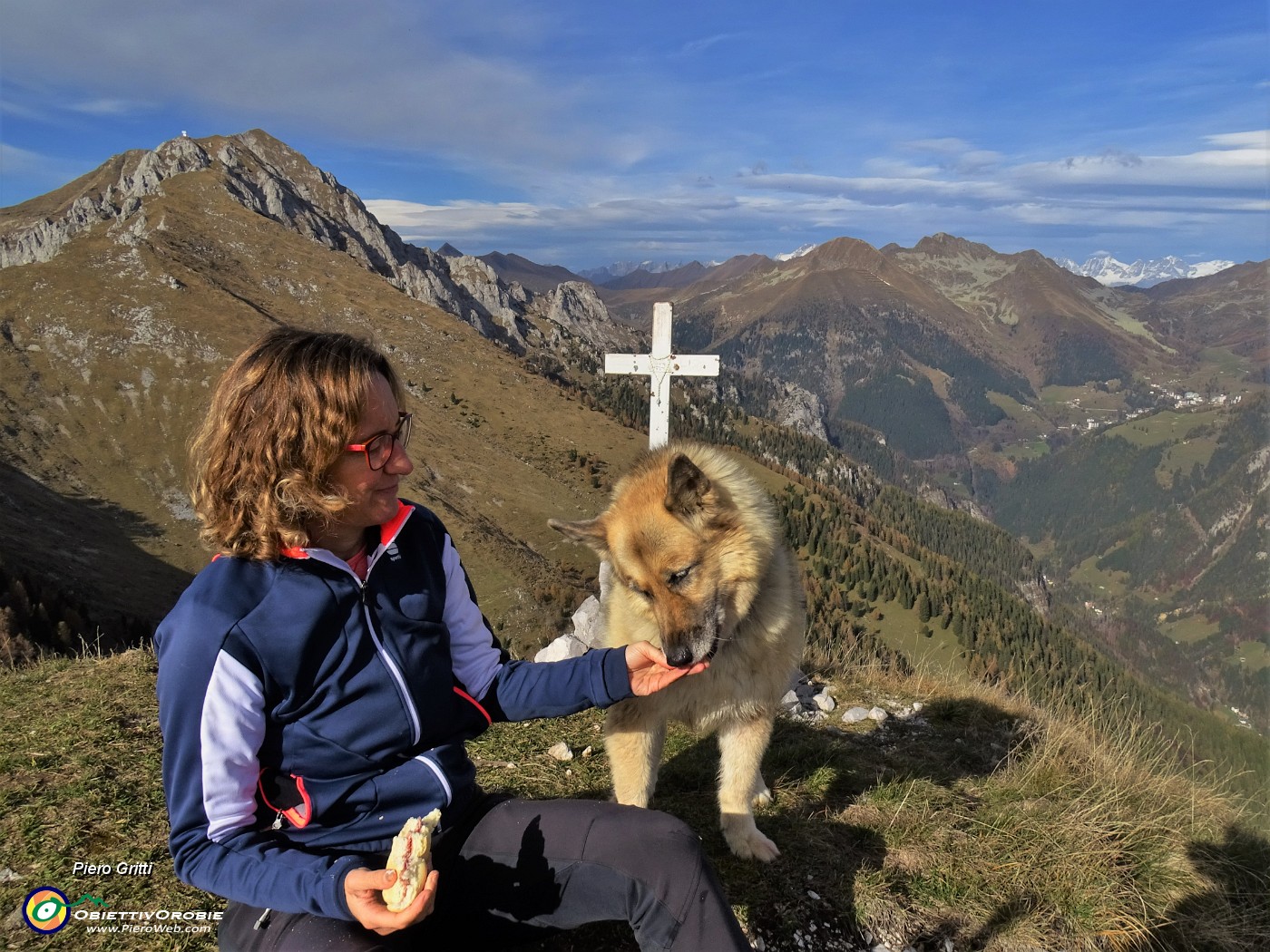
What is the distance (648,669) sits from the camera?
3859 millimetres

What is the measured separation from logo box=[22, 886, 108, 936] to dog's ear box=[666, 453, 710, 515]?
12.3 feet

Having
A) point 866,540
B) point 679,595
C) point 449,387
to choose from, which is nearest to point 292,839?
point 679,595

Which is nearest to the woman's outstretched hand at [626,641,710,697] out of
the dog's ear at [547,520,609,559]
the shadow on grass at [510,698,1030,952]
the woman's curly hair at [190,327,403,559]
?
the dog's ear at [547,520,609,559]

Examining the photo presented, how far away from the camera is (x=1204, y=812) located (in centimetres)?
603

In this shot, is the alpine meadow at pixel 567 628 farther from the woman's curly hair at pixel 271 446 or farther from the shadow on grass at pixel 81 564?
the woman's curly hair at pixel 271 446

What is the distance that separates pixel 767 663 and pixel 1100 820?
8.83ft

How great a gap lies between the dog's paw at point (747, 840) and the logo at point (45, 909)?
3680mm

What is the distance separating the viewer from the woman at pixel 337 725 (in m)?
2.39

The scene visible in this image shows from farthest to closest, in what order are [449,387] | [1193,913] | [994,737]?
[449,387]
[994,737]
[1193,913]

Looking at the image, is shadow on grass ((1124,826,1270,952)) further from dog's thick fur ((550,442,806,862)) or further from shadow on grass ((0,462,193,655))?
shadow on grass ((0,462,193,655))

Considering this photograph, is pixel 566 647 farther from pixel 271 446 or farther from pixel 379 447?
pixel 271 446

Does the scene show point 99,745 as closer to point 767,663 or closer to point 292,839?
point 292,839

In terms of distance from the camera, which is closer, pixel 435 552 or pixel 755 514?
pixel 435 552

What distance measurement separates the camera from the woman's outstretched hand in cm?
375
